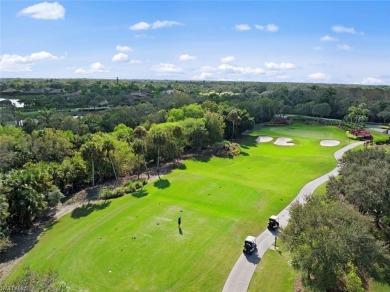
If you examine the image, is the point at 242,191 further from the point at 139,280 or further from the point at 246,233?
the point at 139,280

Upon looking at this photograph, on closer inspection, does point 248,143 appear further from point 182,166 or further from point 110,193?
point 110,193

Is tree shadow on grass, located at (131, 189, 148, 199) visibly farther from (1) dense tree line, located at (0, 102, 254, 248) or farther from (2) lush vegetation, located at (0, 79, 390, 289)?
(1) dense tree line, located at (0, 102, 254, 248)

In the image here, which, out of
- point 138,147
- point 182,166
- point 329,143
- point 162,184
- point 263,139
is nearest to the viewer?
point 162,184

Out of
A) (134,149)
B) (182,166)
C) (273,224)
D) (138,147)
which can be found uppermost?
(138,147)

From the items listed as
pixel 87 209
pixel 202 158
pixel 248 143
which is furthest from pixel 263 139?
pixel 87 209

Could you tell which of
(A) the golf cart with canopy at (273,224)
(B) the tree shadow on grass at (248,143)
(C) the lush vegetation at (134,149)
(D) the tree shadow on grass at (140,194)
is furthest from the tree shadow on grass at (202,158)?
(A) the golf cart with canopy at (273,224)

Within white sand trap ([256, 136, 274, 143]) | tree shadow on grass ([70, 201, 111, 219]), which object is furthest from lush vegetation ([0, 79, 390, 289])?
white sand trap ([256, 136, 274, 143])

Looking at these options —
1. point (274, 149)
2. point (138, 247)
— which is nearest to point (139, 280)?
point (138, 247)
